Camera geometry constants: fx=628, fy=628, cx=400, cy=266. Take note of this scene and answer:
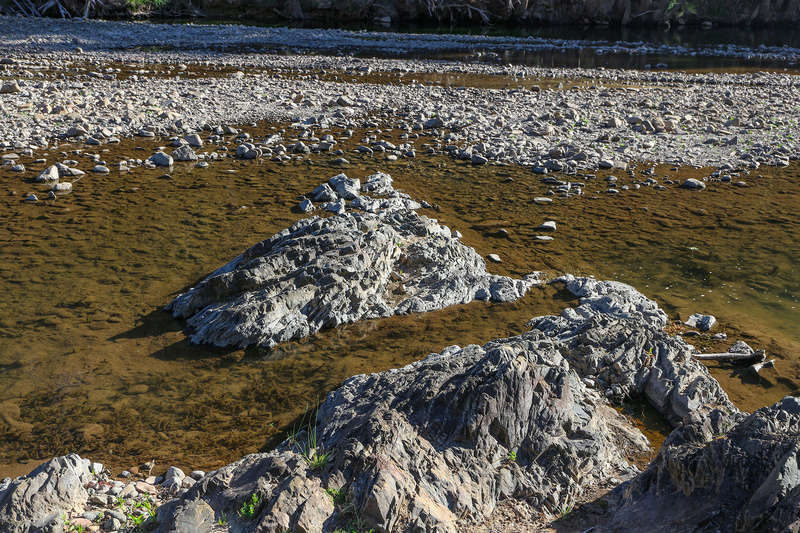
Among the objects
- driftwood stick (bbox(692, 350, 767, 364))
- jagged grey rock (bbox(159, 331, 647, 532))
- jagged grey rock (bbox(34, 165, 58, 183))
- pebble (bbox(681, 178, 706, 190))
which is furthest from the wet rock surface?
jagged grey rock (bbox(34, 165, 58, 183))

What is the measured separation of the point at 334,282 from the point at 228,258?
6.71ft

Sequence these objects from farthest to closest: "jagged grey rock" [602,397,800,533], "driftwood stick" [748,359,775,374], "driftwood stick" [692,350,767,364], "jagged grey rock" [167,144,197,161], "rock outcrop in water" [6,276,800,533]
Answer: "jagged grey rock" [167,144,197,161], "driftwood stick" [692,350,767,364], "driftwood stick" [748,359,775,374], "rock outcrop in water" [6,276,800,533], "jagged grey rock" [602,397,800,533]

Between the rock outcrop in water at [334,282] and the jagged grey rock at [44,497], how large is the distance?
7.88ft

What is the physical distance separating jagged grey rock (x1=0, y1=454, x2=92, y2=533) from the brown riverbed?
0.83 metres

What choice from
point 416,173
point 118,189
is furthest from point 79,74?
point 416,173

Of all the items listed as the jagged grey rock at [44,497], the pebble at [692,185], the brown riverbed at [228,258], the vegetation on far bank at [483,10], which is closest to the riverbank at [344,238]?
the brown riverbed at [228,258]

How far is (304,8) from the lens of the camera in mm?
44875

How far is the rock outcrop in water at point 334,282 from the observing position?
21.1 feet

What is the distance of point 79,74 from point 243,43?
42.5 feet

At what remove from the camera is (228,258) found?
8156 millimetres

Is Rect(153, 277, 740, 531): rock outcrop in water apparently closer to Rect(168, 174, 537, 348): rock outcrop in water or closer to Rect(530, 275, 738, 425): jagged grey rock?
Rect(530, 275, 738, 425): jagged grey rock

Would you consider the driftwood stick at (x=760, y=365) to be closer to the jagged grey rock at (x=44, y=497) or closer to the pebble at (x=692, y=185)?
the jagged grey rock at (x=44, y=497)

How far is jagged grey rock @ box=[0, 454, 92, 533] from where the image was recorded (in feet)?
11.8

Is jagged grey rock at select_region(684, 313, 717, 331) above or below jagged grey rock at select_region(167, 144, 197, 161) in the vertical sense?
below
